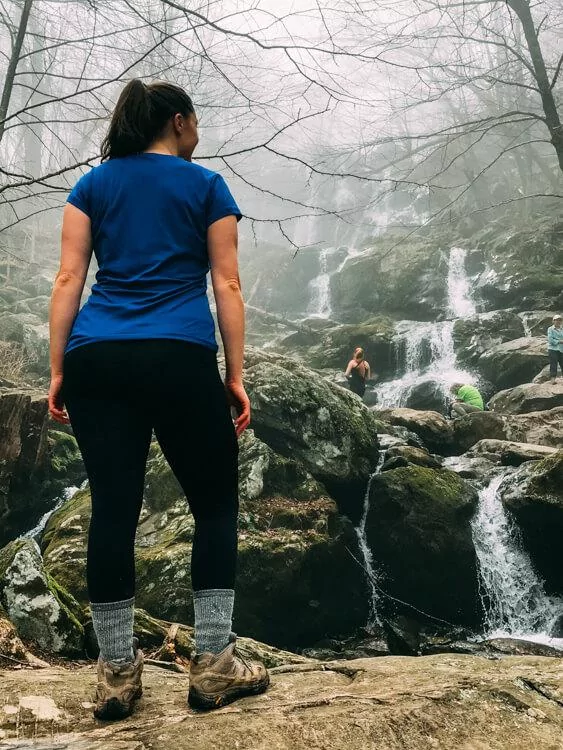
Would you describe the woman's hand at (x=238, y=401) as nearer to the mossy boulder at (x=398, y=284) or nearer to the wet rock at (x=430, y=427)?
the wet rock at (x=430, y=427)

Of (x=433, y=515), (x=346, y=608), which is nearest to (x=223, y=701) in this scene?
(x=346, y=608)

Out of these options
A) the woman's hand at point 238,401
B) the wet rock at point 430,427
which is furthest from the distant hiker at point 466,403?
the woman's hand at point 238,401

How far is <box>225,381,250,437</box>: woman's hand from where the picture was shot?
1.73 metres

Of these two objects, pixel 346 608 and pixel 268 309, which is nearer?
pixel 346 608

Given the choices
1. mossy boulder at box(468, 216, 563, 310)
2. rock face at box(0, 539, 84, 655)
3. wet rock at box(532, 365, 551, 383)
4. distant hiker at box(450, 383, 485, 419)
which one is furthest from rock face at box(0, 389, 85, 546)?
mossy boulder at box(468, 216, 563, 310)

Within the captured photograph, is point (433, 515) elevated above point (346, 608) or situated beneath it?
elevated above

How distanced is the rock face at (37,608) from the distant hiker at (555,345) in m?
12.6

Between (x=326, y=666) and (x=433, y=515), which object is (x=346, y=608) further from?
(x=326, y=666)

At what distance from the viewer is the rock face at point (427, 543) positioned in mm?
6711

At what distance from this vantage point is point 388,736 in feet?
4.42

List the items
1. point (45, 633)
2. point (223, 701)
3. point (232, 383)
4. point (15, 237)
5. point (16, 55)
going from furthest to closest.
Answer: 1. point (15, 237)
2. point (16, 55)
3. point (45, 633)
4. point (232, 383)
5. point (223, 701)

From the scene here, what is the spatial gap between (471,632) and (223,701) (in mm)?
5884

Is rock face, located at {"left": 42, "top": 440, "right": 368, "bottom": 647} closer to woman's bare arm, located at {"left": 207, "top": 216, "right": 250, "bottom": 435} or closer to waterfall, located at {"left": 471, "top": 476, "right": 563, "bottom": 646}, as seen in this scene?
Result: waterfall, located at {"left": 471, "top": 476, "right": 563, "bottom": 646}

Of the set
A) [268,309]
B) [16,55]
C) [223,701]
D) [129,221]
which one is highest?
[268,309]
